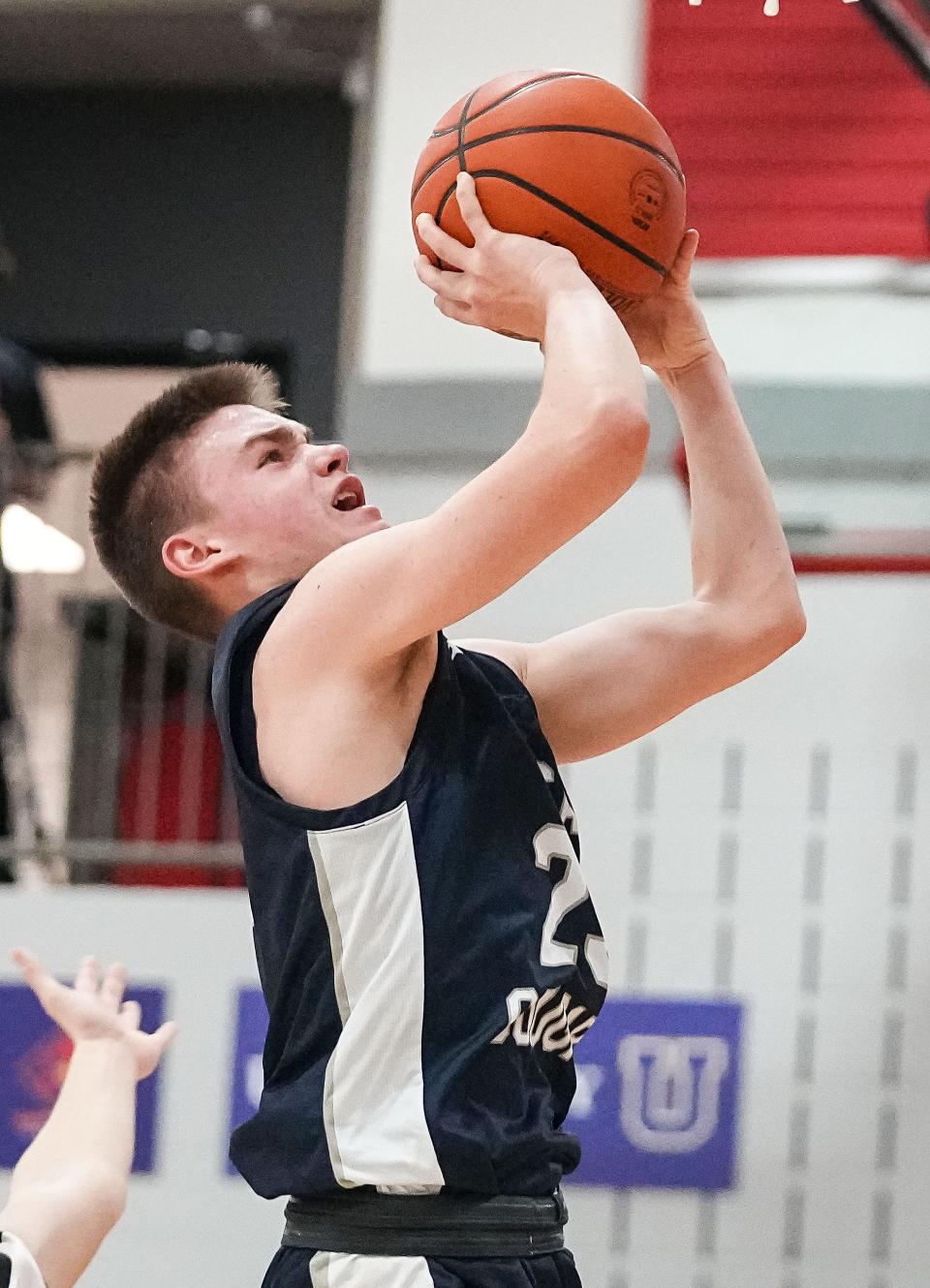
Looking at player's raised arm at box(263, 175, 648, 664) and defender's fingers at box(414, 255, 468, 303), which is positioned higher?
defender's fingers at box(414, 255, 468, 303)

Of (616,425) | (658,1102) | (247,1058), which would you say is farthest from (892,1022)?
(616,425)

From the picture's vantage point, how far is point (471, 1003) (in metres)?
2.06

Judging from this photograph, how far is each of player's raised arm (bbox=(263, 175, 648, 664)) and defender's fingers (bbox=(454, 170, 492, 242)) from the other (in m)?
0.19

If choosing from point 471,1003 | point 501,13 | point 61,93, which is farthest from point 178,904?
point 61,93

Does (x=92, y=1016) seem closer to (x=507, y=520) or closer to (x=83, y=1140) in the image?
(x=83, y=1140)

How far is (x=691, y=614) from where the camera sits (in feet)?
8.42

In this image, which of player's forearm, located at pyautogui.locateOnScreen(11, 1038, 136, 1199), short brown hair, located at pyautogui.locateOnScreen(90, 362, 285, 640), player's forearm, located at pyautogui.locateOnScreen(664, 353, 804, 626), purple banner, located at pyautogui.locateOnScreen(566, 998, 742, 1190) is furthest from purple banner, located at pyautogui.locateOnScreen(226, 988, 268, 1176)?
player's forearm, located at pyautogui.locateOnScreen(11, 1038, 136, 1199)

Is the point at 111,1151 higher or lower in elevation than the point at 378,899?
lower

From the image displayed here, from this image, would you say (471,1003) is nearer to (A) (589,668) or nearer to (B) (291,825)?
(B) (291,825)

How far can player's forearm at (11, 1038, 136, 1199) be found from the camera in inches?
69.8

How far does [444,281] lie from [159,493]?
52 centimetres

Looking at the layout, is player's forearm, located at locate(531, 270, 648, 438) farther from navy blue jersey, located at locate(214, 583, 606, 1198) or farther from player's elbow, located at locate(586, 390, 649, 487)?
navy blue jersey, located at locate(214, 583, 606, 1198)

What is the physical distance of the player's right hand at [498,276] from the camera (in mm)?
2197

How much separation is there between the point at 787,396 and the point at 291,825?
12.7 ft
